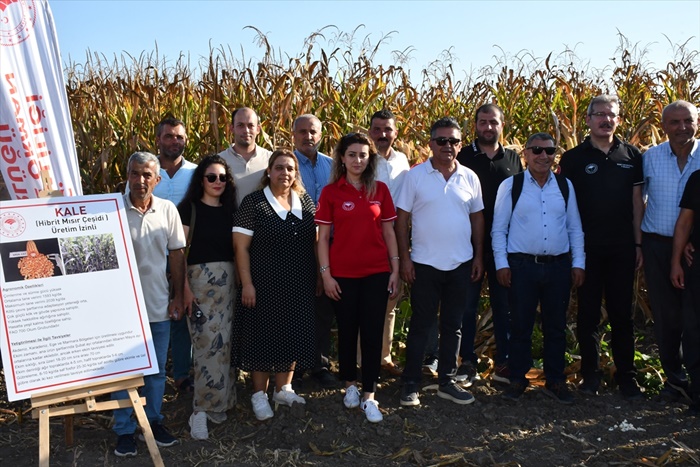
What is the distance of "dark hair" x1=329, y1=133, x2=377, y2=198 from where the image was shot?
4723mm

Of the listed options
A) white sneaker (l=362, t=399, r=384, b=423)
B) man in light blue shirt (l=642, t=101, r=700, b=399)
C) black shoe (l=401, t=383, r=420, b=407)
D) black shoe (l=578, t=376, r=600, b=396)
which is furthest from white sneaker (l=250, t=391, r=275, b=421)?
man in light blue shirt (l=642, t=101, r=700, b=399)

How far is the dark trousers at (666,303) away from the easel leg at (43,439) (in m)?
4.10

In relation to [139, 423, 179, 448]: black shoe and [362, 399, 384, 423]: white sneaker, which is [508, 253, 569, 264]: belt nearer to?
[362, 399, 384, 423]: white sneaker

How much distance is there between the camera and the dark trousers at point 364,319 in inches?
187

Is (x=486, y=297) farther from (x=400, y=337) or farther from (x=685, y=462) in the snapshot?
(x=685, y=462)

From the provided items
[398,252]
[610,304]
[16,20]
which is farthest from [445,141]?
[16,20]

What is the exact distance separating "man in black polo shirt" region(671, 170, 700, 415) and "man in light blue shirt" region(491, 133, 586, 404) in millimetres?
633

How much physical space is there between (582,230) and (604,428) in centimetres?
136

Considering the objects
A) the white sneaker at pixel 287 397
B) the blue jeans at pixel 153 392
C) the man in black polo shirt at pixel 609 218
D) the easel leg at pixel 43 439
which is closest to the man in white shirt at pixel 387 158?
the white sneaker at pixel 287 397

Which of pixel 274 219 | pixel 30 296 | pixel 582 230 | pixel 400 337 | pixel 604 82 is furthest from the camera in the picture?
pixel 604 82

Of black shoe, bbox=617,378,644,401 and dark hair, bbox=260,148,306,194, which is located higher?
dark hair, bbox=260,148,306,194

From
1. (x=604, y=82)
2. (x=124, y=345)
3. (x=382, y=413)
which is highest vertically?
(x=604, y=82)

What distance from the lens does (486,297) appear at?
21.4 feet

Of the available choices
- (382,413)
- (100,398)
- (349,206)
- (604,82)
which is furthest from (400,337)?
(604,82)
